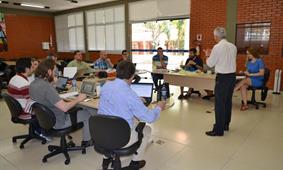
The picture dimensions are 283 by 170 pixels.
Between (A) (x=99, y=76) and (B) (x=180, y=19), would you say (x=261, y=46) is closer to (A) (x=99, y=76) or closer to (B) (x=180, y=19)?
(B) (x=180, y=19)

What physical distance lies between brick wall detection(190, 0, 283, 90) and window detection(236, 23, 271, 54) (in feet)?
0.42

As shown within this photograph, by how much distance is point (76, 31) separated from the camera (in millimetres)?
11406

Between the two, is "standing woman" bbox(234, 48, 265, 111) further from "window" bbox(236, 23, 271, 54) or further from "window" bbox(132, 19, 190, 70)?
"window" bbox(132, 19, 190, 70)

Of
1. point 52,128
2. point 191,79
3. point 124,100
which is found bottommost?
point 52,128

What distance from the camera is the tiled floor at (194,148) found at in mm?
2584

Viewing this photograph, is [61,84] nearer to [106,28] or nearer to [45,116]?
[45,116]

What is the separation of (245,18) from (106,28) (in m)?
6.06

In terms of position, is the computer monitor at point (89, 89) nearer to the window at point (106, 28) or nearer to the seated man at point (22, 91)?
the seated man at point (22, 91)

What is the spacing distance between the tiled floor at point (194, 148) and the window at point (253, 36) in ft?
8.77

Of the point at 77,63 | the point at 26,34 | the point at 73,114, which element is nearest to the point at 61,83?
the point at 73,114

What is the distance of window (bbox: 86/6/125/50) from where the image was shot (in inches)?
372

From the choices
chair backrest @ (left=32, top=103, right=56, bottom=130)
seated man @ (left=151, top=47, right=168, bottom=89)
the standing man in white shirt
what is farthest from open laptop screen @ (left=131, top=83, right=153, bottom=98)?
seated man @ (left=151, top=47, right=168, bottom=89)

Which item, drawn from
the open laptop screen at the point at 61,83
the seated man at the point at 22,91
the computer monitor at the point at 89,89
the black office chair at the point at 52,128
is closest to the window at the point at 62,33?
the open laptop screen at the point at 61,83

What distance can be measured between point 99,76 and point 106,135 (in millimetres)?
2667
